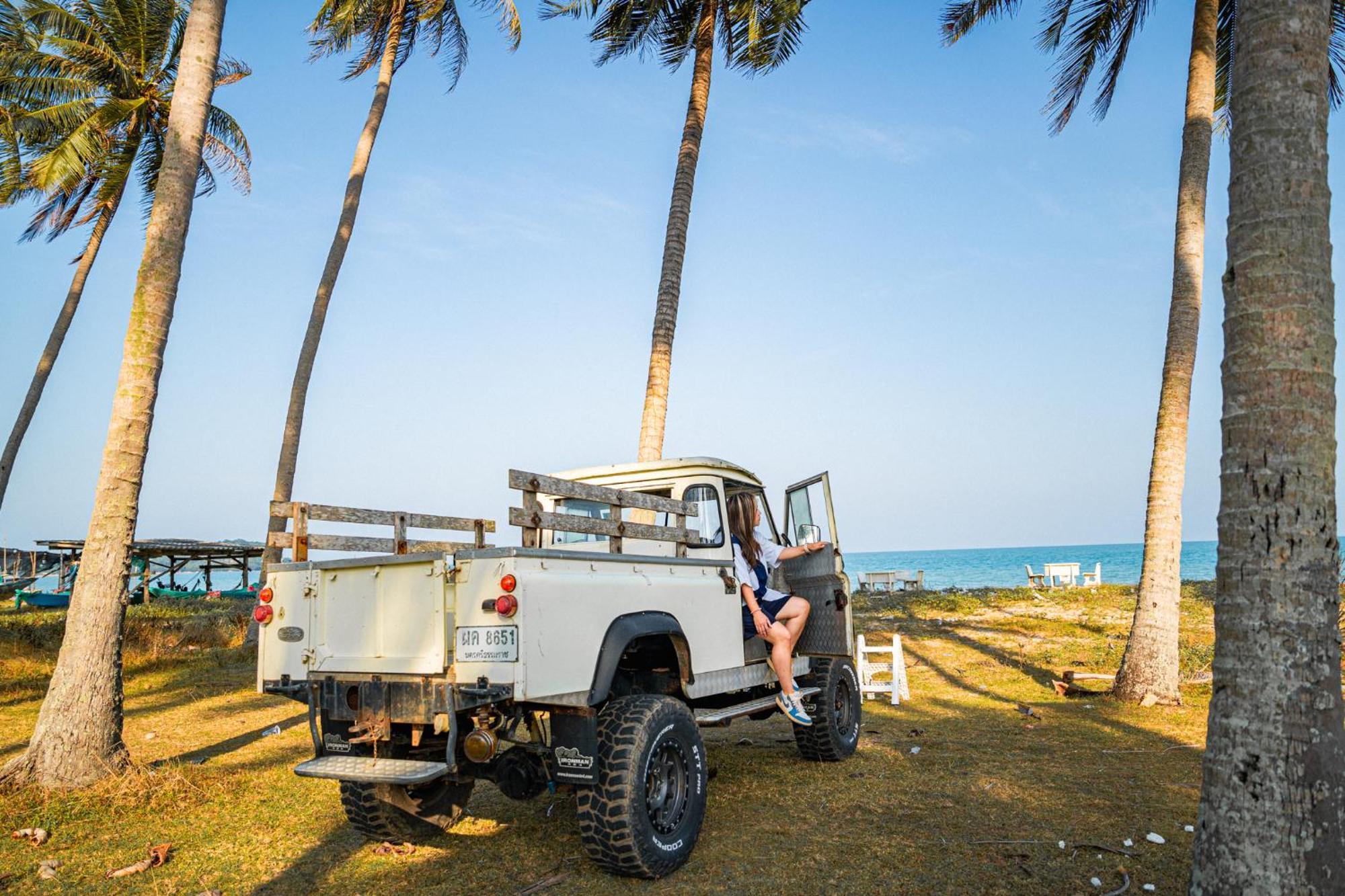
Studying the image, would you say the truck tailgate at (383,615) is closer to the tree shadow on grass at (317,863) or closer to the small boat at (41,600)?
the tree shadow on grass at (317,863)

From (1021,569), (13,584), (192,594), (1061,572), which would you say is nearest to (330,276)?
(192,594)

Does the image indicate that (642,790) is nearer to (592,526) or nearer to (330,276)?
(592,526)

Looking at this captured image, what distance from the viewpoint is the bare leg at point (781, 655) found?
272 inches

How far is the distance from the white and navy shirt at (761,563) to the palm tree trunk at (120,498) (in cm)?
526

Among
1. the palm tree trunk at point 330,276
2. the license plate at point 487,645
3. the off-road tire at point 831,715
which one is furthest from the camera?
the palm tree trunk at point 330,276

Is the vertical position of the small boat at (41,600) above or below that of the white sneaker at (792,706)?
below

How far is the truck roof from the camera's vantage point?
693 centimetres

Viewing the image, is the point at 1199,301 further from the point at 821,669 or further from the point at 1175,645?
the point at 821,669

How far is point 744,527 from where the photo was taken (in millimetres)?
7125

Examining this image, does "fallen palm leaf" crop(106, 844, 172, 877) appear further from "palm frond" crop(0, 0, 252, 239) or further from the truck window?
"palm frond" crop(0, 0, 252, 239)

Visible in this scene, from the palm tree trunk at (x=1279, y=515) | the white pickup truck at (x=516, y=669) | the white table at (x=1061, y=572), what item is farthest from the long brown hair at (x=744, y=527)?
the white table at (x=1061, y=572)

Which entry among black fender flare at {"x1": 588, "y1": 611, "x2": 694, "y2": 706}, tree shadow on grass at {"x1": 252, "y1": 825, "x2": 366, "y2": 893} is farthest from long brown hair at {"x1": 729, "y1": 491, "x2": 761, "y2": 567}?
tree shadow on grass at {"x1": 252, "y1": 825, "x2": 366, "y2": 893}

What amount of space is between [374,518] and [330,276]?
1193cm

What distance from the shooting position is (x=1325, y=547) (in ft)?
11.8
